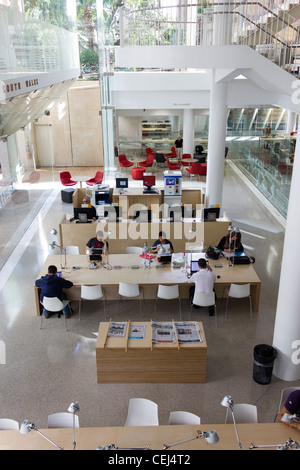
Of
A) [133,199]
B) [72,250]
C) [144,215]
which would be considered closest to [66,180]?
[133,199]

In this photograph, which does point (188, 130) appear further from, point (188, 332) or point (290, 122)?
point (188, 332)

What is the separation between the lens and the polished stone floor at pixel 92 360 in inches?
232

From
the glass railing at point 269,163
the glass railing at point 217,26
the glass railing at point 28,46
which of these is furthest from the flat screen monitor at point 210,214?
the glass railing at point 28,46

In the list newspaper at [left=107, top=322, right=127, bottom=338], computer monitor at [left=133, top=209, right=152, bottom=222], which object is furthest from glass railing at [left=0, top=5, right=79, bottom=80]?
newspaper at [left=107, top=322, right=127, bottom=338]

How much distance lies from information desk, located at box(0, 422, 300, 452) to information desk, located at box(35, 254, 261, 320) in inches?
131

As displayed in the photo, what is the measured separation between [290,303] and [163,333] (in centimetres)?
186

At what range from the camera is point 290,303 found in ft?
20.1

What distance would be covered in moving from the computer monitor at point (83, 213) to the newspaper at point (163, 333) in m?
4.23

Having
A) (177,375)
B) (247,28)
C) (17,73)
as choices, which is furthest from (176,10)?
(177,375)

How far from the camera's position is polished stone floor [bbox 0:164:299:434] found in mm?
5895

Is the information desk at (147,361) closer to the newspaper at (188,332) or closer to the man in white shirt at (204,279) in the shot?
the newspaper at (188,332)

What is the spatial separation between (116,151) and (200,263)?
12556mm

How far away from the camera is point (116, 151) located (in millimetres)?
19016

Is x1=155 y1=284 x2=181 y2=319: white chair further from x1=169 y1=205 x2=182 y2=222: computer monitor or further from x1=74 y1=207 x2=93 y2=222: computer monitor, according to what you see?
x1=74 y1=207 x2=93 y2=222: computer monitor
